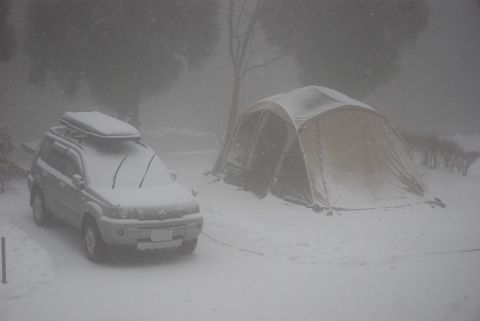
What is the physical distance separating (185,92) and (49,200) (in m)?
28.2

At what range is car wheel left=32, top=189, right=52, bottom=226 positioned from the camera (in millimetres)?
10461

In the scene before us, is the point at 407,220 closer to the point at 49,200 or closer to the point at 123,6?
the point at 49,200

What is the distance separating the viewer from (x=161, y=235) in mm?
8531

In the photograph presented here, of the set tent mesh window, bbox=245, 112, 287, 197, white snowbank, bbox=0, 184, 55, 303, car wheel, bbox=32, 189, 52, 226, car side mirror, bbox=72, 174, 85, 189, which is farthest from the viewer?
tent mesh window, bbox=245, 112, 287, 197

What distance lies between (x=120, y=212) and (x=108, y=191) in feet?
2.13

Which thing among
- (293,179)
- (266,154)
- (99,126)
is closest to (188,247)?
(99,126)

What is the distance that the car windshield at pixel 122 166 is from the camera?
9.30 metres

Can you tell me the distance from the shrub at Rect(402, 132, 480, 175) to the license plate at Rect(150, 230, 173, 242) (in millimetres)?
10332

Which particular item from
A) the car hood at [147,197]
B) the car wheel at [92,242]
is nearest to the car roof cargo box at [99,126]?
the car hood at [147,197]

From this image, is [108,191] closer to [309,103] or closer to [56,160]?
[56,160]

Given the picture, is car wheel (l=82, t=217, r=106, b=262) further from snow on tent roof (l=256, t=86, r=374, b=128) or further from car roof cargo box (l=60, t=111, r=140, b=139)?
snow on tent roof (l=256, t=86, r=374, b=128)

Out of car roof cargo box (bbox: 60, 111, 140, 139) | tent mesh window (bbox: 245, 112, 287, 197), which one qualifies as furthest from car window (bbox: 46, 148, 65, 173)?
tent mesh window (bbox: 245, 112, 287, 197)

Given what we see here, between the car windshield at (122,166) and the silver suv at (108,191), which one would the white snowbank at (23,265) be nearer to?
the silver suv at (108,191)

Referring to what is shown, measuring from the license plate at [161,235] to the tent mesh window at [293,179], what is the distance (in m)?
4.57
